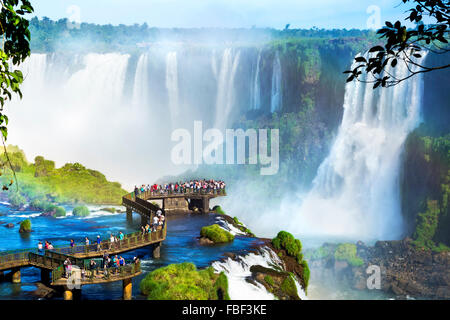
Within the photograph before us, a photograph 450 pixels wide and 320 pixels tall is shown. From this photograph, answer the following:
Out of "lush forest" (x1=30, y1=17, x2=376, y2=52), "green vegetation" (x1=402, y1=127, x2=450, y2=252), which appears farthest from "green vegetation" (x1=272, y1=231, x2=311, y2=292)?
"lush forest" (x1=30, y1=17, x2=376, y2=52)

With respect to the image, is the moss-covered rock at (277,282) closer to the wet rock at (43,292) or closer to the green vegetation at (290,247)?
the green vegetation at (290,247)

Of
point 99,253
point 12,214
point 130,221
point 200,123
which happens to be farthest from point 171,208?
point 200,123

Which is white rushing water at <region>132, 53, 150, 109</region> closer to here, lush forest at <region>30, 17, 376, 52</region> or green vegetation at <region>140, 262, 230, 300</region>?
lush forest at <region>30, 17, 376, 52</region>

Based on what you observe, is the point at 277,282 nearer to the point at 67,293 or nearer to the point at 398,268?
A: the point at 67,293

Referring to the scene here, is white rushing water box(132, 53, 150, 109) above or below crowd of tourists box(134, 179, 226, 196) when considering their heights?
above

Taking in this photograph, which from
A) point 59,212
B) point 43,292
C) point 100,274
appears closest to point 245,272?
point 100,274

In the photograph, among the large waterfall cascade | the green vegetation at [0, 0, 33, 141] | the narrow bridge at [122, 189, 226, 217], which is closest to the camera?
the green vegetation at [0, 0, 33, 141]
